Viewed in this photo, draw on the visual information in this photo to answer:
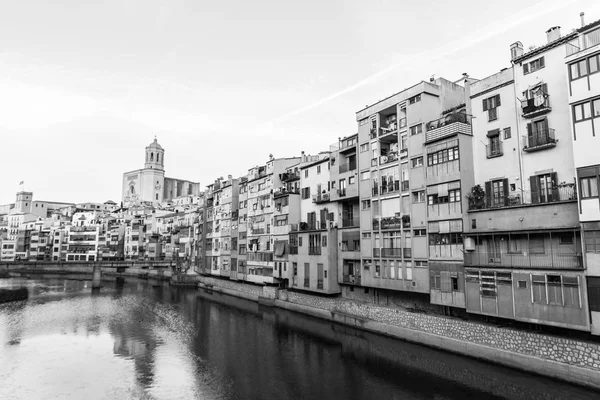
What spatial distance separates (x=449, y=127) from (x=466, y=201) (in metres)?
6.31

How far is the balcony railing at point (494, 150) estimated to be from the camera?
2999cm

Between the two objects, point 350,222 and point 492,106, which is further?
point 350,222

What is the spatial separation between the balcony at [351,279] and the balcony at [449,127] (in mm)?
Result: 16943

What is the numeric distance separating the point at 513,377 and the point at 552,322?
4.30 meters

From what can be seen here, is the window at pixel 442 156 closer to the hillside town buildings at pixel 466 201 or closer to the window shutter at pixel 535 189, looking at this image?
the hillside town buildings at pixel 466 201

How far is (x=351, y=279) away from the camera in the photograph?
4347 centimetres

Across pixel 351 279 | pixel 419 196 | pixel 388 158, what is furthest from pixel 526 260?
pixel 351 279

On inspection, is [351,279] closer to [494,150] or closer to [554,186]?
[494,150]

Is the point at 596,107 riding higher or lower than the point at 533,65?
lower

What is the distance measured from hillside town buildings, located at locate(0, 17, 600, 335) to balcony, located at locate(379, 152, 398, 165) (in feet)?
0.34

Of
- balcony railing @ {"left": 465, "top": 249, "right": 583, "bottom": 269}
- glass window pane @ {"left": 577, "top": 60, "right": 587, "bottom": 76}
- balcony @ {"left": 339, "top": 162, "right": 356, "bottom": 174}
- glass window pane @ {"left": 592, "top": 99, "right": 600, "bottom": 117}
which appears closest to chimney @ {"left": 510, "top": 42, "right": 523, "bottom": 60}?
glass window pane @ {"left": 577, "top": 60, "right": 587, "bottom": 76}

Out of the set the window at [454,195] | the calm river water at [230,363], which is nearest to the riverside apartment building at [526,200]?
the window at [454,195]

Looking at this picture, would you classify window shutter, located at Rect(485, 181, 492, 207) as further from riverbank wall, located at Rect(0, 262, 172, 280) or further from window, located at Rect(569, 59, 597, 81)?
riverbank wall, located at Rect(0, 262, 172, 280)

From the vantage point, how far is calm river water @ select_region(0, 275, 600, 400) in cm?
2386
